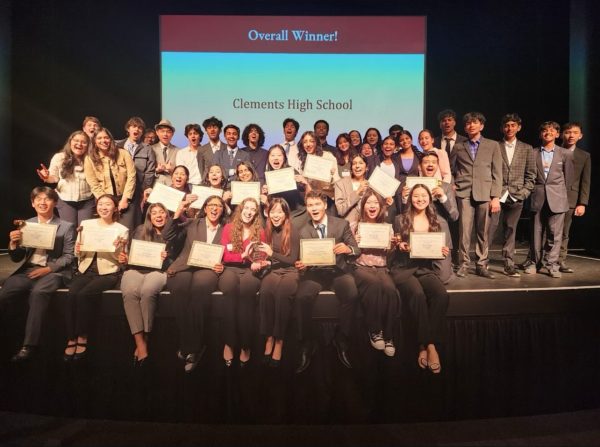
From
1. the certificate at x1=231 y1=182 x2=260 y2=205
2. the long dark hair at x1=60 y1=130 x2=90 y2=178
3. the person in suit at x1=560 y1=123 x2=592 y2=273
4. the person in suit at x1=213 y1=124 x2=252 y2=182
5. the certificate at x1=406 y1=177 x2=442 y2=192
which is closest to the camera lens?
the certificate at x1=406 y1=177 x2=442 y2=192

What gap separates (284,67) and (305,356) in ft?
13.9

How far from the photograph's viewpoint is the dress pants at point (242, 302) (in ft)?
9.51

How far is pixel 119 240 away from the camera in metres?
3.10

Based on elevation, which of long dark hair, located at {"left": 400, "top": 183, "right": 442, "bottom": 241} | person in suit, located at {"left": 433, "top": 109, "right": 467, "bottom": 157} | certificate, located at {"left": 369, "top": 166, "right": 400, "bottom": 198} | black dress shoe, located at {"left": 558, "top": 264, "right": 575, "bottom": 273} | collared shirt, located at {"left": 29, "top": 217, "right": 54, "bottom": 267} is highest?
person in suit, located at {"left": 433, "top": 109, "right": 467, "bottom": 157}

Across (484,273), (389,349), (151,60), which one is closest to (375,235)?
(389,349)

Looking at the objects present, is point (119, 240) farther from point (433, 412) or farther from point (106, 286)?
point (433, 412)

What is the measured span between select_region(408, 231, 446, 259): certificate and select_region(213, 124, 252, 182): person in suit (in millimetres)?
2084

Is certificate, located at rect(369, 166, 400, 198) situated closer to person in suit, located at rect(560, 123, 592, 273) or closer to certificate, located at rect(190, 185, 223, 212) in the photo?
certificate, located at rect(190, 185, 223, 212)

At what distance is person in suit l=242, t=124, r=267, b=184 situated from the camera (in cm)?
460

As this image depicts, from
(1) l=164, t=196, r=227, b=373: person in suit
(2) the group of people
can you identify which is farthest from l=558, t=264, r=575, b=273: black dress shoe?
(1) l=164, t=196, r=227, b=373: person in suit

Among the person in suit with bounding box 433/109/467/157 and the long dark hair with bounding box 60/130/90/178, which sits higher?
the person in suit with bounding box 433/109/467/157

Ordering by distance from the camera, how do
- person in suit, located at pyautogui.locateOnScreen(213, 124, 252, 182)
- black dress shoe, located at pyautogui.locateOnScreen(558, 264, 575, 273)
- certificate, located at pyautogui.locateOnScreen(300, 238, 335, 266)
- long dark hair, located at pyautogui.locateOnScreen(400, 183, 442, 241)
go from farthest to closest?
person in suit, located at pyautogui.locateOnScreen(213, 124, 252, 182) → black dress shoe, located at pyautogui.locateOnScreen(558, 264, 575, 273) → long dark hair, located at pyautogui.locateOnScreen(400, 183, 442, 241) → certificate, located at pyautogui.locateOnScreen(300, 238, 335, 266)

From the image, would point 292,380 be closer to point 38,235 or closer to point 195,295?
point 195,295

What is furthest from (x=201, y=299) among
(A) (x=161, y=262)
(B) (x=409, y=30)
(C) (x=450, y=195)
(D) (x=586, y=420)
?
(B) (x=409, y=30)
